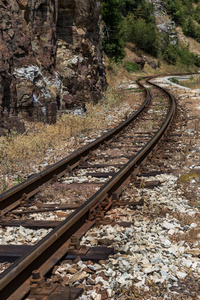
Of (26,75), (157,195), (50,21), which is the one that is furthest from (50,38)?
(157,195)

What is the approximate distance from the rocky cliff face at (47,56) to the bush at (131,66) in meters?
22.3

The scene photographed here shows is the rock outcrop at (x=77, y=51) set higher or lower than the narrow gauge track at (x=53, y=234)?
higher

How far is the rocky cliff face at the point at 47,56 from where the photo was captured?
9727mm

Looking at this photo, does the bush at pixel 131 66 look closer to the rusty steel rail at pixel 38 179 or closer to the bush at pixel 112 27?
the bush at pixel 112 27

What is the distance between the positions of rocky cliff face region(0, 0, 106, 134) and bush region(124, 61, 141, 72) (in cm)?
2225

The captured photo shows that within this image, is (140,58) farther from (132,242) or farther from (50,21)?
(132,242)

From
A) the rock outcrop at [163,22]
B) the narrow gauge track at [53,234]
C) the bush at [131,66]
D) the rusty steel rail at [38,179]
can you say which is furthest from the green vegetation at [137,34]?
the narrow gauge track at [53,234]

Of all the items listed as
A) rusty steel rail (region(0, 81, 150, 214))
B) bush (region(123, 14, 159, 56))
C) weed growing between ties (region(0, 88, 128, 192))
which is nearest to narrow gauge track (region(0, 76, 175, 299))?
rusty steel rail (region(0, 81, 150, 214))

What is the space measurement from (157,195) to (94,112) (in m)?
9.36

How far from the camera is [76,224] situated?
4.23 meters

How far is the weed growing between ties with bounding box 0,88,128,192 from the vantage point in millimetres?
7266

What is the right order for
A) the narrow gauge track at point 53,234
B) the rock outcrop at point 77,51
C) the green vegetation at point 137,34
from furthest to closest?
the green vegetation at point 137,34 → the rock outcrop at point 77,51 → the narrow gauge track at point 53,234

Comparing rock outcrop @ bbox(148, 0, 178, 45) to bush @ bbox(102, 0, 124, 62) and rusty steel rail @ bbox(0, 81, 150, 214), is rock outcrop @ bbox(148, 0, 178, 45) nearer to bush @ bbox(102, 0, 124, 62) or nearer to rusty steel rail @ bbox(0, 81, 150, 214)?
bush @ bbox(102, 0, 124, 62)

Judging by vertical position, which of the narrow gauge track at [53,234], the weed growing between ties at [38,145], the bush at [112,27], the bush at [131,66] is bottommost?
the weed growing between ties at [38,145]
